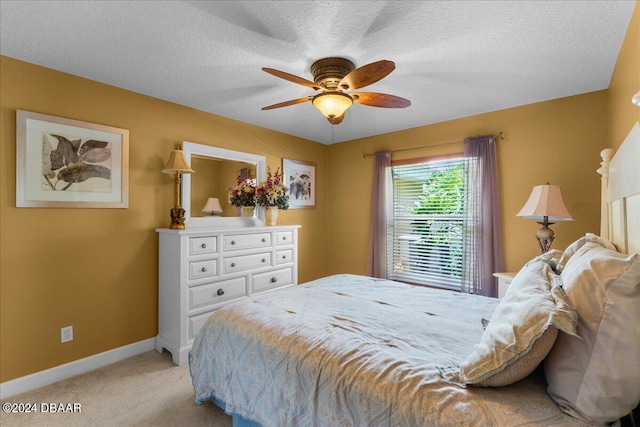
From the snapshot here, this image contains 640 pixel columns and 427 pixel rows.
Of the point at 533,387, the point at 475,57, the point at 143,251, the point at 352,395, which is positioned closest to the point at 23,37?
the point at 143,251

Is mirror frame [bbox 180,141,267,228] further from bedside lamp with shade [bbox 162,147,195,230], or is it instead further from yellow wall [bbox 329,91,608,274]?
yellow wall [bbox 329,91,608,274]

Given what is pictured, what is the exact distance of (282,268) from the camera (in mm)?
3654

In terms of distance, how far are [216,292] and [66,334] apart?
3.84 feet

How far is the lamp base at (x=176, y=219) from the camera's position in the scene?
2.92 meters

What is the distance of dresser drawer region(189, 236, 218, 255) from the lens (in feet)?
9.12

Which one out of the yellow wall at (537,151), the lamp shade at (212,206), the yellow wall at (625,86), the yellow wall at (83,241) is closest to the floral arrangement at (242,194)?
the lamp shade at (212,206)

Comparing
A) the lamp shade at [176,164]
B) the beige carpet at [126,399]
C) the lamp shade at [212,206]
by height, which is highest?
the lamp shade at [176,164]

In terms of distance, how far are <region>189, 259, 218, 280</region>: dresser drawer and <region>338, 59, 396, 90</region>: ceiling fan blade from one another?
198cm

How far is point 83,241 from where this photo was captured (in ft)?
8.35

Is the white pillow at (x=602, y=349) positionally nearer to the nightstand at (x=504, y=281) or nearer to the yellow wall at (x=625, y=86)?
the yellow wall at (x=625, y=86)

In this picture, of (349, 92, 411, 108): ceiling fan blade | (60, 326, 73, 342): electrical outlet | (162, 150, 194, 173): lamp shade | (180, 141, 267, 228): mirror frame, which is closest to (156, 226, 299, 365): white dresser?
(180, 141, 267, 228): mirror frame

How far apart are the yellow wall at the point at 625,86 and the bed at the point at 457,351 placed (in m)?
0.29

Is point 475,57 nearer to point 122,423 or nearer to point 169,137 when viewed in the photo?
point 169,137

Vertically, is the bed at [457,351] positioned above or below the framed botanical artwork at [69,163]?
below
